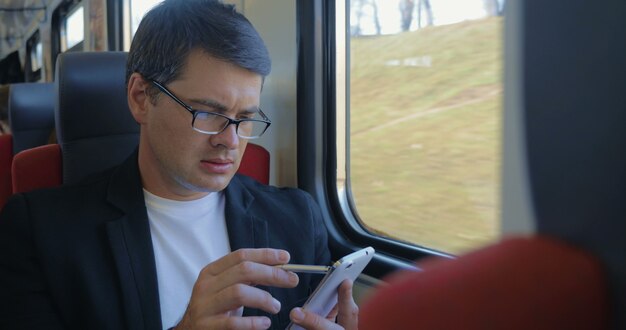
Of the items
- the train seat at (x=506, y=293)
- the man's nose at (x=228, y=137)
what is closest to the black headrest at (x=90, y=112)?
the man's nose at (x=228, y=137)

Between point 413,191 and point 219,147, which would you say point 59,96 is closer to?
point 219,147

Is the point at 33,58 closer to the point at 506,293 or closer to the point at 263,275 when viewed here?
the point at 263,275

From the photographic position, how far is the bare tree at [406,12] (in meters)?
1.48

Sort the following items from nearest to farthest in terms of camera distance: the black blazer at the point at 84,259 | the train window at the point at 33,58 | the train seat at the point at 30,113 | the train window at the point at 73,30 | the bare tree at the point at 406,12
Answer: the black blazer at the point at 84,259, the bare tree at the point at 406,12, the train seat at the point at 30,113, the train window at the point at 73,30, the train window at the point at 33,58

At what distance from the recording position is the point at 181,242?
1278 mm

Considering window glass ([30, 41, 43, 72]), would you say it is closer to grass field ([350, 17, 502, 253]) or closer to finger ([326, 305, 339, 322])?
grass field ([350, 17, 502, 253])

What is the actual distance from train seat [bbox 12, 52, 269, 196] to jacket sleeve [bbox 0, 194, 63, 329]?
0.40 metres

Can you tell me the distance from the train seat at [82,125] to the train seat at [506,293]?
5.07 feet

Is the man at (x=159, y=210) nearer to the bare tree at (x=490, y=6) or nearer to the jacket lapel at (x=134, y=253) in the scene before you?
the jacket lapel at (x=134, y=253)

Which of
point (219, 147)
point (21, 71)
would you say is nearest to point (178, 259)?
point (219, 147)

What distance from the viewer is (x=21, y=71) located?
629 centimetres

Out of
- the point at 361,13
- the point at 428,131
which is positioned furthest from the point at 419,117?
the point at 361,13

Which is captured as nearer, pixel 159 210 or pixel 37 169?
pixel 159 210

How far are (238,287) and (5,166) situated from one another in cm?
165
